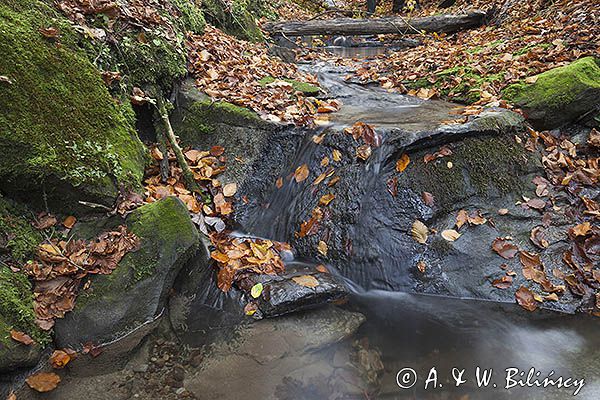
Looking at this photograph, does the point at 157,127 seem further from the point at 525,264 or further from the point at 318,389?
the point at 525,264

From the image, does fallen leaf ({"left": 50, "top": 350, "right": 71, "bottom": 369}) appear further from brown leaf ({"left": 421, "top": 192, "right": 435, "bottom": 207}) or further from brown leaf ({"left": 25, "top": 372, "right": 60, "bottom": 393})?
brown leaf ({"left": 421, "top": 192, "right": 435, "bottom": 207})

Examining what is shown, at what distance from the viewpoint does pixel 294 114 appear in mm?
5168

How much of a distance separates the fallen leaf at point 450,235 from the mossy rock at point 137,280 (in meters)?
2.46

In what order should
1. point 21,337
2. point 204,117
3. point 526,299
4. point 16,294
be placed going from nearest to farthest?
point 21,337
point 16,294
point 526,299
point 204,117

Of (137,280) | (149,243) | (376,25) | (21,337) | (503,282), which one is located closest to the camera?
(21,337)

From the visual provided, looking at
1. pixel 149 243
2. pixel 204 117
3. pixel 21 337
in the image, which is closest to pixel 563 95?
pixel 204 117

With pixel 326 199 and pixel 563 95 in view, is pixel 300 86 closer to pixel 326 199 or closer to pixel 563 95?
pixel 326 199

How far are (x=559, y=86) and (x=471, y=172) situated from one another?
1.62 meters

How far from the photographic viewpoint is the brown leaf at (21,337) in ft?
8.98

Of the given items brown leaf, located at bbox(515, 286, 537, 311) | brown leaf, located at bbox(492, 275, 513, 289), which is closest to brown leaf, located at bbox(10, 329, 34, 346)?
brown leaf, located at bbox(492, 275, 513, 289)

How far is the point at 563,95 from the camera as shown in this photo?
4.62 meters

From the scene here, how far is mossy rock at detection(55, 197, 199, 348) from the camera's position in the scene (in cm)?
309

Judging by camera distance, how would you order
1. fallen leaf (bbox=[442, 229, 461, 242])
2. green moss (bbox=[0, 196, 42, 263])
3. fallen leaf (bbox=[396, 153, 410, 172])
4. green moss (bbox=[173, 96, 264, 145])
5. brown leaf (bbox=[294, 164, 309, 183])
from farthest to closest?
green moss (bbox=[173, 96, 264, 145]), brown leaf (bbox=[294, 164, 309, 183]), fallen leaf (bbox=[396, 153, 410, 172]), fallen leaf (bbox=[442, 229, 461, 242]), green moss (bbox=[0, 196, 42, 263])

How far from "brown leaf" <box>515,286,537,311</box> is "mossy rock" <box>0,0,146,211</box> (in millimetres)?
3761
